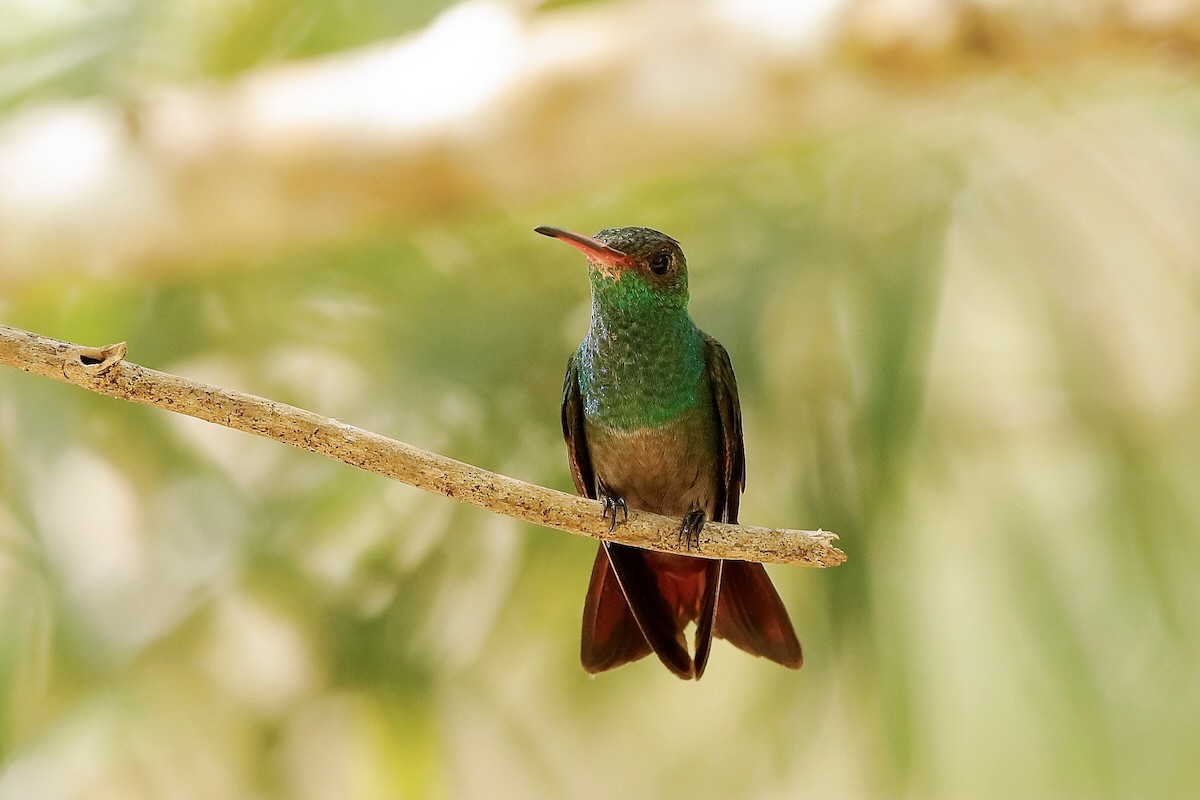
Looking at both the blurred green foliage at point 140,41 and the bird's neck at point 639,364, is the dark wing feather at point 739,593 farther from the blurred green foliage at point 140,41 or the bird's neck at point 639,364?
the blurred green foliage at point 140,41

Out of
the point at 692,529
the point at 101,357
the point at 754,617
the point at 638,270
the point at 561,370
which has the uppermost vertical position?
the point at 638,270

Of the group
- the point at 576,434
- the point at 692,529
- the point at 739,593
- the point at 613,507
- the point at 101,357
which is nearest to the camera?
the point at 101,357

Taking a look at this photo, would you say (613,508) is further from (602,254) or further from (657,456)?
(602,254)

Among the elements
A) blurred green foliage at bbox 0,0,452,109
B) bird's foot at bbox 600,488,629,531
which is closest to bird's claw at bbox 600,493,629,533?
bird's foot at bbox 600,488,629,531

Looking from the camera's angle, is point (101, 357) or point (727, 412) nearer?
point (101, 357)

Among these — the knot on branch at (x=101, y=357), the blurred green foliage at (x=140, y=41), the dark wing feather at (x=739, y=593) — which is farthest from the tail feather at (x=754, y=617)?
the blurred green foliage at (x=140, y=41)

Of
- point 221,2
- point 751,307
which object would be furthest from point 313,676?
point 221,2

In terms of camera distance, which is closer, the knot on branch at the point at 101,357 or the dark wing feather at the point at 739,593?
the knot on branch at the point at 101,357

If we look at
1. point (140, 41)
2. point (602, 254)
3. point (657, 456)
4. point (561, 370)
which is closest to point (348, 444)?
point (602, 254)
